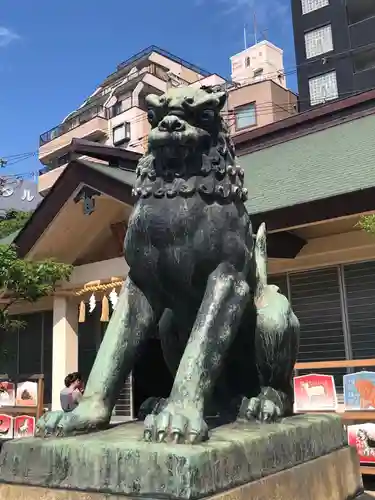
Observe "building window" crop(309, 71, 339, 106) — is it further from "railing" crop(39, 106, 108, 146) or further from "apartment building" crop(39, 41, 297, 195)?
"railing" crop(39, 106, 108, 146)

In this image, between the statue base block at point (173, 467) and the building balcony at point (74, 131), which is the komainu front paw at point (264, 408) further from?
the building balcony at point (74, 131)

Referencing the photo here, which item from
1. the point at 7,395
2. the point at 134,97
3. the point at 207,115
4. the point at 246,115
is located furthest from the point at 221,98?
the point at 134,97

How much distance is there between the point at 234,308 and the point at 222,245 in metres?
0.22

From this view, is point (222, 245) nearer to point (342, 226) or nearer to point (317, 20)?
point (342, 226)

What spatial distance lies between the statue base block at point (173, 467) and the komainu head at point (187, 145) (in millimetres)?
850

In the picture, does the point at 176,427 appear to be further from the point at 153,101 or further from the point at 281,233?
the point at 281,233

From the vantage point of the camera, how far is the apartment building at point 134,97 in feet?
102

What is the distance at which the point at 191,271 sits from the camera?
202 cm

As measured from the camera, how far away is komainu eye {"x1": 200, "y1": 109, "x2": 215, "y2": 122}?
2033 mm

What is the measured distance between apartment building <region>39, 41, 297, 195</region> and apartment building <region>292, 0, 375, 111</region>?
1596mm

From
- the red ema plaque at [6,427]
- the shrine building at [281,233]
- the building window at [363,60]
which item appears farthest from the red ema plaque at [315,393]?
the building window at [363,60]

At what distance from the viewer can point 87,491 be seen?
161 centimetres

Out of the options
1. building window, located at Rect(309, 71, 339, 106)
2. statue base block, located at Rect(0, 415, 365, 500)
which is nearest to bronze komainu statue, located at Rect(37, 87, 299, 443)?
statue base block, located at Rect(0, 415, 365, 500)

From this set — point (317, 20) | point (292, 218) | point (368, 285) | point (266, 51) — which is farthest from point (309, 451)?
point (266, 51)
